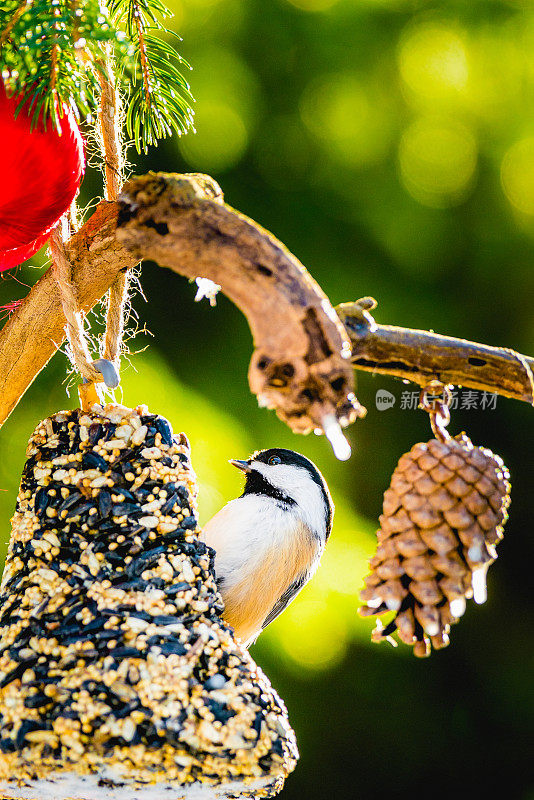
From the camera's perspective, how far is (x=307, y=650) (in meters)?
1.53

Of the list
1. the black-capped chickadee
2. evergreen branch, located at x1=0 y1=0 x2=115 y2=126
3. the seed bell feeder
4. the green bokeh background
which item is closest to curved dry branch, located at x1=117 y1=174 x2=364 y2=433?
evergreen branch, located at x1=0 y1=0 x2=115 y2=126

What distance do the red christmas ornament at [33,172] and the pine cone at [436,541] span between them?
34 cm

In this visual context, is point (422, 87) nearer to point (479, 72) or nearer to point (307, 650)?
point (479, 72)

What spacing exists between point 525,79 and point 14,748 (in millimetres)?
1605

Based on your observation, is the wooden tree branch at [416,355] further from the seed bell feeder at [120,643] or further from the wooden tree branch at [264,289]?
the seed bell feeder at [120,643]

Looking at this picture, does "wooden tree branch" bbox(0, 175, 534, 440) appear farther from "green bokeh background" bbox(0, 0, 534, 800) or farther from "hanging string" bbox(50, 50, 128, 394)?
"green bokeh background" bbox(0, 0, 534, 800)

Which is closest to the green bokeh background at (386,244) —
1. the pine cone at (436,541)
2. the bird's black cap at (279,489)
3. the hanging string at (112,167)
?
the bird's black cap at (279,489)

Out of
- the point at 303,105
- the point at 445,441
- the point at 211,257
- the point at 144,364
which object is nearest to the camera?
the point at 211,257

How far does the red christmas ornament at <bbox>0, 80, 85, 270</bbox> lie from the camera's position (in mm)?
593

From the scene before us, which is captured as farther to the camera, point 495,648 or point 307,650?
point 495,648

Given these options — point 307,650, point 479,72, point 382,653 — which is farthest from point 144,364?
point 479,72

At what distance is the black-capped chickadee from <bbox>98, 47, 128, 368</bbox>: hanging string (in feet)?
0.73

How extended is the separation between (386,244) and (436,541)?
3.82 feet

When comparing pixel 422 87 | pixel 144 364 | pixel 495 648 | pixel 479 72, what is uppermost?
pixel 479 72
